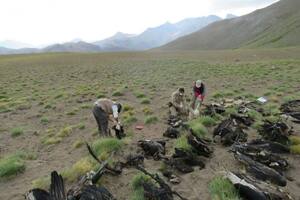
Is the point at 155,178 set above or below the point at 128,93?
above

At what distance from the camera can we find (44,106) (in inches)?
835

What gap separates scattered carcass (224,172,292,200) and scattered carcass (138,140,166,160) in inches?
111

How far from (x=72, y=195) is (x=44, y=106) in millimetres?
15075

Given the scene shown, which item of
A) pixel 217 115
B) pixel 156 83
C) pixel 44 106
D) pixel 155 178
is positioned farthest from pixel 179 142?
pixel 156 83

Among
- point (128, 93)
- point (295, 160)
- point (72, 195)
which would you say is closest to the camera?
point (72, 195)

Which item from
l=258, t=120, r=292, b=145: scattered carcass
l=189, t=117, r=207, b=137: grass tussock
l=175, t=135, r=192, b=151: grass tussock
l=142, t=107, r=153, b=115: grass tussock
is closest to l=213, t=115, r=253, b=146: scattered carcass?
l=189, t=117, r=207, b=137: grass tussock

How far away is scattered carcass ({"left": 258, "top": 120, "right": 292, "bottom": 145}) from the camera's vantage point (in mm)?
10031

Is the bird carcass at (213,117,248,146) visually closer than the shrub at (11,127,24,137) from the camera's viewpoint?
Yes

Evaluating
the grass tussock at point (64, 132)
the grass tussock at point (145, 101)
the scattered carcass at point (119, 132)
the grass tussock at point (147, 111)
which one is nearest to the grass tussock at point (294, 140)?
the scattered carcass at point (119, 132)

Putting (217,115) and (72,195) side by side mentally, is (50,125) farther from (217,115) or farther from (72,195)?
(72,195)

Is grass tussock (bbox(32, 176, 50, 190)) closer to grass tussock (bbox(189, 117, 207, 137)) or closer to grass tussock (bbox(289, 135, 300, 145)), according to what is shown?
grass tussock (bbox(189, 117, 207, 137))

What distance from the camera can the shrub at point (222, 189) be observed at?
6917 mm

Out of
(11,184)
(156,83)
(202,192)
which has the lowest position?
(156,83)

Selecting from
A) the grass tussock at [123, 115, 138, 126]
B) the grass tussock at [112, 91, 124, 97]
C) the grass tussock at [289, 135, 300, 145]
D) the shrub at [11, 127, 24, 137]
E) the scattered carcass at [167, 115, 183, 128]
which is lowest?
the grass tussock at [112, 91, 124, 97]
